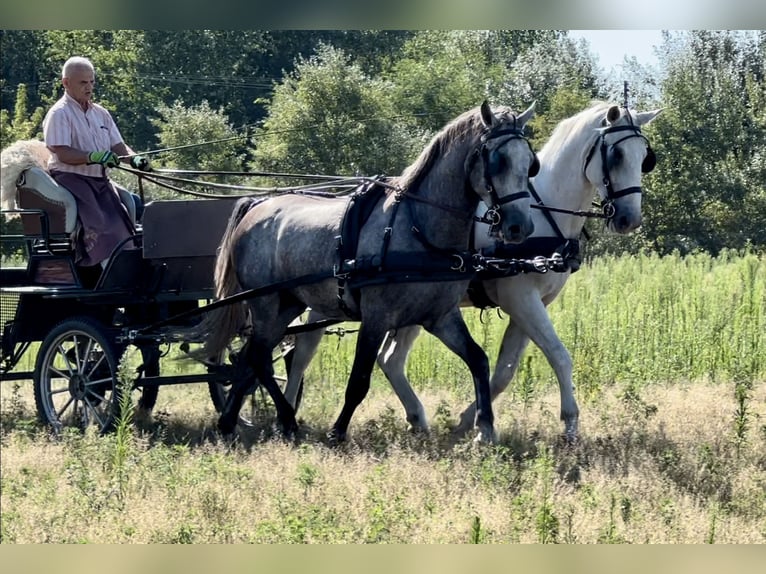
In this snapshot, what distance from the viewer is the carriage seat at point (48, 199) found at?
7.09 meters

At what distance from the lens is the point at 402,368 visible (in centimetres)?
781

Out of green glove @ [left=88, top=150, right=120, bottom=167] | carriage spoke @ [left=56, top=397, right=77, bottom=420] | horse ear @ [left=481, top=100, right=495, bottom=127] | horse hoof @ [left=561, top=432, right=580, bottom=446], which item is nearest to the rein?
horse ear @ [left=481, top=100, right=495, bottom=127]

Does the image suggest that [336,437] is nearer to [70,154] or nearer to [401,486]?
[401,486]

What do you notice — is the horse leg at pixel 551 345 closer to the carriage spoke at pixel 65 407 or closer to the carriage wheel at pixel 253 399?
the carriage wheel at pixel 253 399

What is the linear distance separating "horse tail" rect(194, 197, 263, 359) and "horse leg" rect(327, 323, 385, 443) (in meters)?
1.09

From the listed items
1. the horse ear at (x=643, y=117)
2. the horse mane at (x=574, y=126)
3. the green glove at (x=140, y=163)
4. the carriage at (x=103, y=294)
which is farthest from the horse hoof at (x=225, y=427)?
the horse ear at (x=643, y=117)

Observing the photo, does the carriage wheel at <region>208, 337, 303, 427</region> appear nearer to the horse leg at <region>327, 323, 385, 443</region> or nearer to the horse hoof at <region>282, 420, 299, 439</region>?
the horse hoof at <region>282, 420, 299, 439</region>

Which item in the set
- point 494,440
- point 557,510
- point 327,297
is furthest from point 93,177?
point 557,510

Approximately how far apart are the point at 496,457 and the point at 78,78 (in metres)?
3.56

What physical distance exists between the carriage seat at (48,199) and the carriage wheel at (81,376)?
64cm

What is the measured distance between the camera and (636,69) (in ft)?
29.9

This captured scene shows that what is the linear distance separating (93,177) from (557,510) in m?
3.80

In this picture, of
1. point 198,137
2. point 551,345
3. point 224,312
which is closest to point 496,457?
point 551,345

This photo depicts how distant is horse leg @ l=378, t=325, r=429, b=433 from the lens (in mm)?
7594
